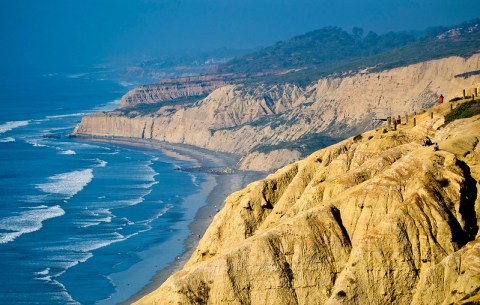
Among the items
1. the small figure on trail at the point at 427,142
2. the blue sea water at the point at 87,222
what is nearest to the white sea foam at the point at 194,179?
the blue sea water at the point at 87,222

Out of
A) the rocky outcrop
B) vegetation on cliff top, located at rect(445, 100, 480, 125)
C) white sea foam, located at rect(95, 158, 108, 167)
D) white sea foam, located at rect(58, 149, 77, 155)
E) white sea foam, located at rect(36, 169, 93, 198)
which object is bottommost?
the rocky outcrop

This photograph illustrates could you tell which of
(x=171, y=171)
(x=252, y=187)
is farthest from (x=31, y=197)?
(x=252, y=187)

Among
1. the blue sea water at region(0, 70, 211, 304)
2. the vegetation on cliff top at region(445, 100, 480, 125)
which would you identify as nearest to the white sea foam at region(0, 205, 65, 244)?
the blue sea water at region(0, 70, 211, 304)

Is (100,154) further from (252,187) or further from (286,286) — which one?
(286,286)

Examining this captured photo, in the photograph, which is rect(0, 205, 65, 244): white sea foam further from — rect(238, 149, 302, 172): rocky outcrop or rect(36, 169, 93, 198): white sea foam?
rect(238, 149, 302, 172): rocky outcrop

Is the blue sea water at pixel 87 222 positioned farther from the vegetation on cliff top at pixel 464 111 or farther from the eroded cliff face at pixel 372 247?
the eroded cliff face at pixel 372 247

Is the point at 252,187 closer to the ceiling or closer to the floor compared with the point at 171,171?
closer to the ceiling
